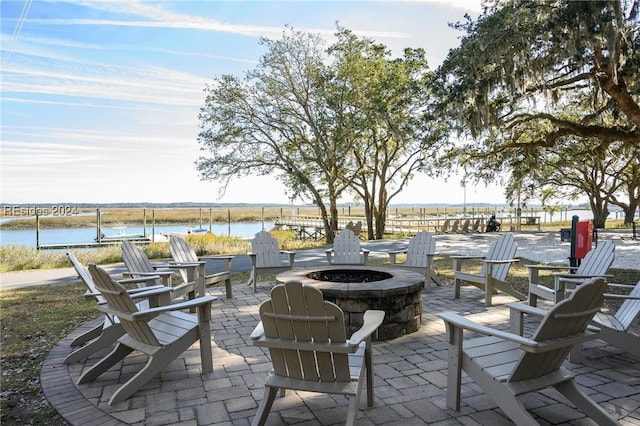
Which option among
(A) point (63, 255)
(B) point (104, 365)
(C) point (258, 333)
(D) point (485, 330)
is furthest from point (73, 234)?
(D) point (485, 330)

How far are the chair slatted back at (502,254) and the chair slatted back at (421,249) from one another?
804mm

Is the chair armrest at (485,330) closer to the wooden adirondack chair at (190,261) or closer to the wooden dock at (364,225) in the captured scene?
the wooden adirondack chair at (190,261)

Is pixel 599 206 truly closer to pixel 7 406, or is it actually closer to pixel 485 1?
pixel 485 1

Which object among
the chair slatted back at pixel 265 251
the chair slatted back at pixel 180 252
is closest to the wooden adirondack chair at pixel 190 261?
the chair slatted back at pixel 180 252

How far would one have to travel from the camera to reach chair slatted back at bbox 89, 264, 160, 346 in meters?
2.60

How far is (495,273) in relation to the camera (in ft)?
17.2

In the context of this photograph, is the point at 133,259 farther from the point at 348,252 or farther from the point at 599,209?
the point at 599,209

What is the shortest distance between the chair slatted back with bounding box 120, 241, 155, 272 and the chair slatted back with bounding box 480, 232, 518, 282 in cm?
408

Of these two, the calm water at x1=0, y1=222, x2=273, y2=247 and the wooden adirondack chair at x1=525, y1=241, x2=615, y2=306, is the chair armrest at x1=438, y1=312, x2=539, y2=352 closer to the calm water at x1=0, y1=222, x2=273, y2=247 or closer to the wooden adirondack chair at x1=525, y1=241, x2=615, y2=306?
the wooden adirondack chair at x1=525, y1=241, x2=615, y2=306

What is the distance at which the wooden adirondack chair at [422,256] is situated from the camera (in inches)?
231

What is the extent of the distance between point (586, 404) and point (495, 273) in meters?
3.21

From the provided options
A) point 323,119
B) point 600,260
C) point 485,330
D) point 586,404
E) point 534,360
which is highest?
point 323,119

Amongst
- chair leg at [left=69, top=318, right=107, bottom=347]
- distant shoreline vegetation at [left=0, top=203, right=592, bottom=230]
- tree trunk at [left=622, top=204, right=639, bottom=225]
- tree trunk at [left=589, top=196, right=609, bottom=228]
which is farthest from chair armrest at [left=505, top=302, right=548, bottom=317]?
tree trunk at [left=622, top=204, right=639, bottom=225]

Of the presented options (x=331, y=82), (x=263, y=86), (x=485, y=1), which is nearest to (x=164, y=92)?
(x=263, y=86)
